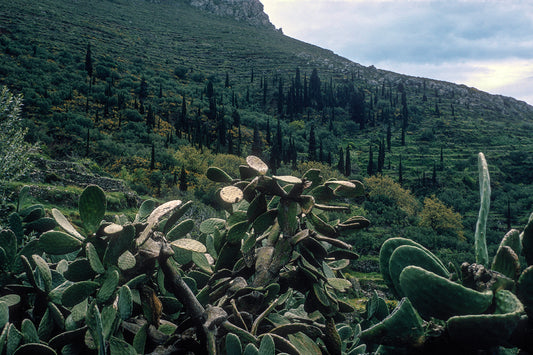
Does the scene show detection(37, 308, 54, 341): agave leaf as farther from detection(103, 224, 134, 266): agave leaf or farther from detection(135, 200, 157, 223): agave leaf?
detection(135, 200, 157, 223): agave leaf

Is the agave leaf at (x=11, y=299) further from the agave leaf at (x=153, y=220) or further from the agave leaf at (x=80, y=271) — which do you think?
the agave leaf at (x=153, y=220)

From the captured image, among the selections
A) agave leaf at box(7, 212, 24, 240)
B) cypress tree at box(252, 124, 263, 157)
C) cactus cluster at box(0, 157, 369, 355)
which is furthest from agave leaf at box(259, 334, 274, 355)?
cypress tree at box(252, 124, 263, 157)

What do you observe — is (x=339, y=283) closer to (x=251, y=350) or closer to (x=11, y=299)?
(x=251, y=350)

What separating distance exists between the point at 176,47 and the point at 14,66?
42.5 metres

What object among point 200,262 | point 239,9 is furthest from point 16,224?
point 239,9

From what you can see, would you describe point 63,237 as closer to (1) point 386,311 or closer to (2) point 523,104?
(1) point 386,311

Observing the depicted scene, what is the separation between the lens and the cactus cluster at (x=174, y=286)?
0.78 meters

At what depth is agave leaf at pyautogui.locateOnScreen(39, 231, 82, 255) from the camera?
0.88 m

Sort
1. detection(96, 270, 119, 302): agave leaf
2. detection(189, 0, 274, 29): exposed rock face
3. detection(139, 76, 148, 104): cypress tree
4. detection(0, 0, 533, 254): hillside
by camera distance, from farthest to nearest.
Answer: detection(189, 0, 274, 29): exposed rock face, detection(139, 76, 148, 104): cypress tree, detection(0, 0, 533, 254): hillside, detection(96, 270, 119, 302): agave leaf

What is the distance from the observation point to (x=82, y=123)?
27594 millimetres

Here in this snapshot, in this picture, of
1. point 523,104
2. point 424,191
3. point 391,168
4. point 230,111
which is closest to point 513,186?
point 424,191

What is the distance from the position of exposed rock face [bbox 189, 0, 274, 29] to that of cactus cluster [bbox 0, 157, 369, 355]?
119 m

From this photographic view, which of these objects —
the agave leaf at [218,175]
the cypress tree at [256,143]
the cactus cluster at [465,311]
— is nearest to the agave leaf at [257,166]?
the agave leaf at [218,175]

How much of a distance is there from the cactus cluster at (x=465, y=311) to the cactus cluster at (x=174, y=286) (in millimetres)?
320
